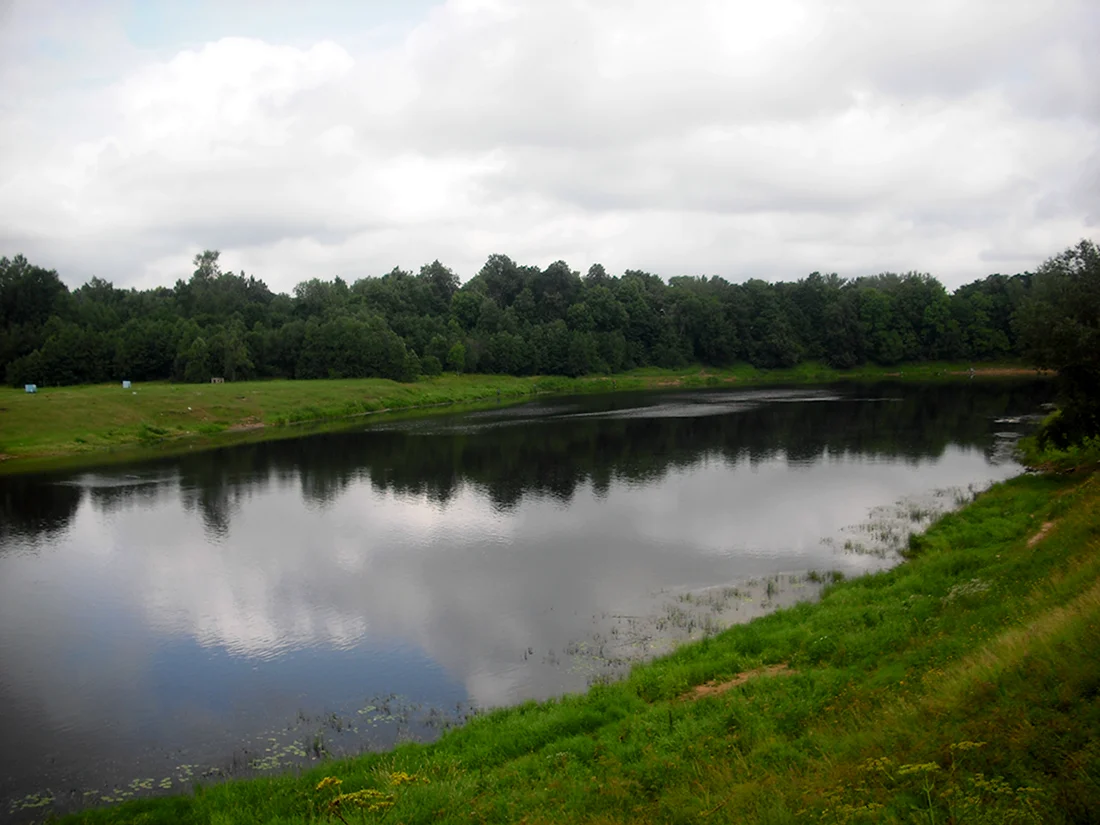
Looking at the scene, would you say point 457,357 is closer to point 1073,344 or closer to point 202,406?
point 202,406

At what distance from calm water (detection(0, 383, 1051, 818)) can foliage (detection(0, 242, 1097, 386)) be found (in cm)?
4288

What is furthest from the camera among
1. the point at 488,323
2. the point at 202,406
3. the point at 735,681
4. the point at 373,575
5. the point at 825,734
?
the point at 488,323

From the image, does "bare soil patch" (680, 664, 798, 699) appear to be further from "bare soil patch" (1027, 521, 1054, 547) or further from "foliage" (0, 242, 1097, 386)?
"foliage" (0, 242, 1097, 386)

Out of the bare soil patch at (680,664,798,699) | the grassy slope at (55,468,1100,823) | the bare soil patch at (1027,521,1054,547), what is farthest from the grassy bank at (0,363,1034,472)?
the bare soil patch at (1027,521,1054,547)

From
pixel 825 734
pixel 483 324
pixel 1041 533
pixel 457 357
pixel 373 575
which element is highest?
pixel 483 324

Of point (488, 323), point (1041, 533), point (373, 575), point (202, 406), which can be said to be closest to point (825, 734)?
point (1041, 533)

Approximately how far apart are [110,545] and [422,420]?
40.8m

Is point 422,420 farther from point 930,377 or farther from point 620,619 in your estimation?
point 930,377

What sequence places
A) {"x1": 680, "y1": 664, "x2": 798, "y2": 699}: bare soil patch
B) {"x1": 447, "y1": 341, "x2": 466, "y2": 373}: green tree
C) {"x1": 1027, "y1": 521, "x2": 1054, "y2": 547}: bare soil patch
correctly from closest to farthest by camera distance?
{"x1": 680, "y1": 664, "x2": 798, "y2": 699}: bare soil patch < {"x1": 1027, "y1": 521, "x2": 1054, "y2": 547}: bare soil patch < {"x1": 447, "y1": 341, "x2": 466, "y2": 373}: green tree

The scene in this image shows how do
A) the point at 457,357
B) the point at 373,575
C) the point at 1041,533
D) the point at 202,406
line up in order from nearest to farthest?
the point at 1041,533 → the point at 373,575 → the point at 202,406 → the point at 457,357

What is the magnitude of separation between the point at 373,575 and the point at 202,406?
4919 cm

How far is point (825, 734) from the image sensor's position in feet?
32.0

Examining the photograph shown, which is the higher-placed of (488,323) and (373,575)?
(488,323)

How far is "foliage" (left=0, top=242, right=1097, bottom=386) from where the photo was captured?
86.8 m
